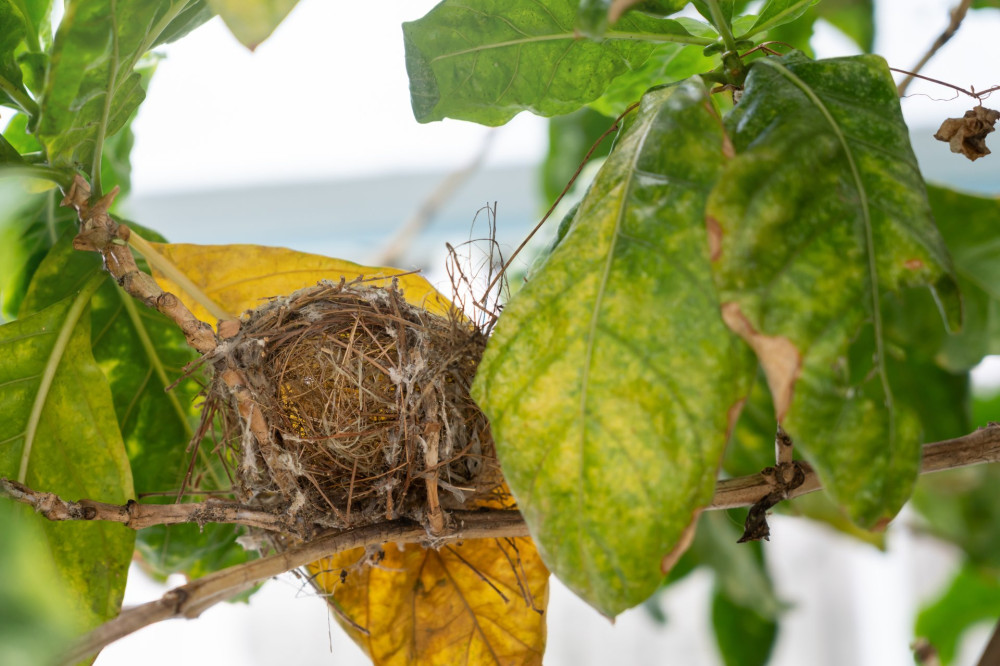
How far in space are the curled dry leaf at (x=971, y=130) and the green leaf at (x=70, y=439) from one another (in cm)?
64

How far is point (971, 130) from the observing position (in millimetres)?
503

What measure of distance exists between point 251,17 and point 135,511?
32 cm

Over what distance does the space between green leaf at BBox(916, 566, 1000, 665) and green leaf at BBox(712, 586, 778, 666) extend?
0.98 feet

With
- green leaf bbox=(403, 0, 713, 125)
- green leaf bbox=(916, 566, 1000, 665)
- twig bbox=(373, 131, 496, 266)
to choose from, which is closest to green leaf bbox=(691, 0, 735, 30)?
green leaf bbox=(403, 0, 713, 125)

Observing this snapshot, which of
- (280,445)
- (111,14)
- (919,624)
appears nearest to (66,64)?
(111,14)

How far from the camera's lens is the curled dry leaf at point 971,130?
0.50 meters

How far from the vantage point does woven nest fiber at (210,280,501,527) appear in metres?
0.61

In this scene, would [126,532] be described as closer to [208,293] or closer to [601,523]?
[208,293]

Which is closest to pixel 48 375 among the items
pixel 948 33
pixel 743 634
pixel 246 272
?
pixel 246 272

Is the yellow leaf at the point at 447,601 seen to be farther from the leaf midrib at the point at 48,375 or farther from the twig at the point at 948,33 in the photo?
the twig at the point at 948,33

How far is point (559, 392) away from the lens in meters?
0.43

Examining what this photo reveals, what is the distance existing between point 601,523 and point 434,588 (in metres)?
0.33

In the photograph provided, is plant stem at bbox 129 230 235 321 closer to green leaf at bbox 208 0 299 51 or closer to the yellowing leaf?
the yellowing leaf

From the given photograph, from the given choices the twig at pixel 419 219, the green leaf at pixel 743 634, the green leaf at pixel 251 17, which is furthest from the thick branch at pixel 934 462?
the twig at pixel 419 219
